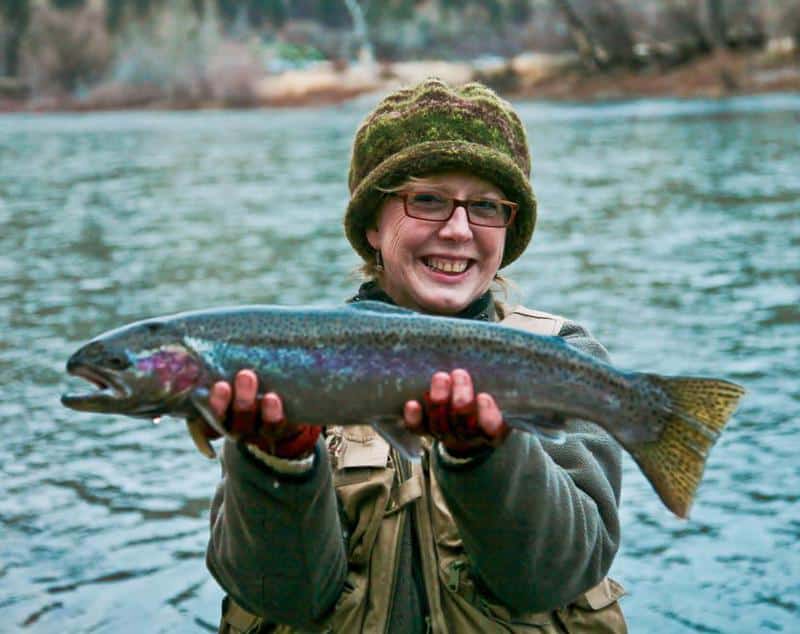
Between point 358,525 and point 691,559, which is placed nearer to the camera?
point 358,525

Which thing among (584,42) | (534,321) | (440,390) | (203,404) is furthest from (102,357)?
(584,42)

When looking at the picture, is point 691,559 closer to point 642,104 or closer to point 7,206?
point 7,206

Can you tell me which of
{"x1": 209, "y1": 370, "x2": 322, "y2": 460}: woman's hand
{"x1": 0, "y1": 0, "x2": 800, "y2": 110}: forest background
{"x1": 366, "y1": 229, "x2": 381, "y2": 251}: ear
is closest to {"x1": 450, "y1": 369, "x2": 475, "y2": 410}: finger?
{"x1": 209, "y1": 370, "x2": 322, "y2": 460}: woman's hand

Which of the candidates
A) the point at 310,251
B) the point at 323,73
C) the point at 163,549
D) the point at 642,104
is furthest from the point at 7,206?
the point at 323,73

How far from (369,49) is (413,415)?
234ft

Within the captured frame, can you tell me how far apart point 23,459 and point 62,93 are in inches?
2311

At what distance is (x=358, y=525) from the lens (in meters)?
3.50

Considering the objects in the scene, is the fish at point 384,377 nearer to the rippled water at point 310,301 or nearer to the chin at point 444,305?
the chin at point 444,305

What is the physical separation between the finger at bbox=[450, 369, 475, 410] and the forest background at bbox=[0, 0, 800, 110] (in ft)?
140

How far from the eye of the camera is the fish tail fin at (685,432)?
3107mm

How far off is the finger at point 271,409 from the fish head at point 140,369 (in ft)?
0.51

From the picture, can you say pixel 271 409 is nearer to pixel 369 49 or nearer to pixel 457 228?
pixel 457 228

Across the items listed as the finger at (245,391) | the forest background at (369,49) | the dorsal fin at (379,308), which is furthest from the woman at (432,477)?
the forest background at (369,49)

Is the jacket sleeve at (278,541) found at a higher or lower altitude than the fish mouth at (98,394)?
lower
